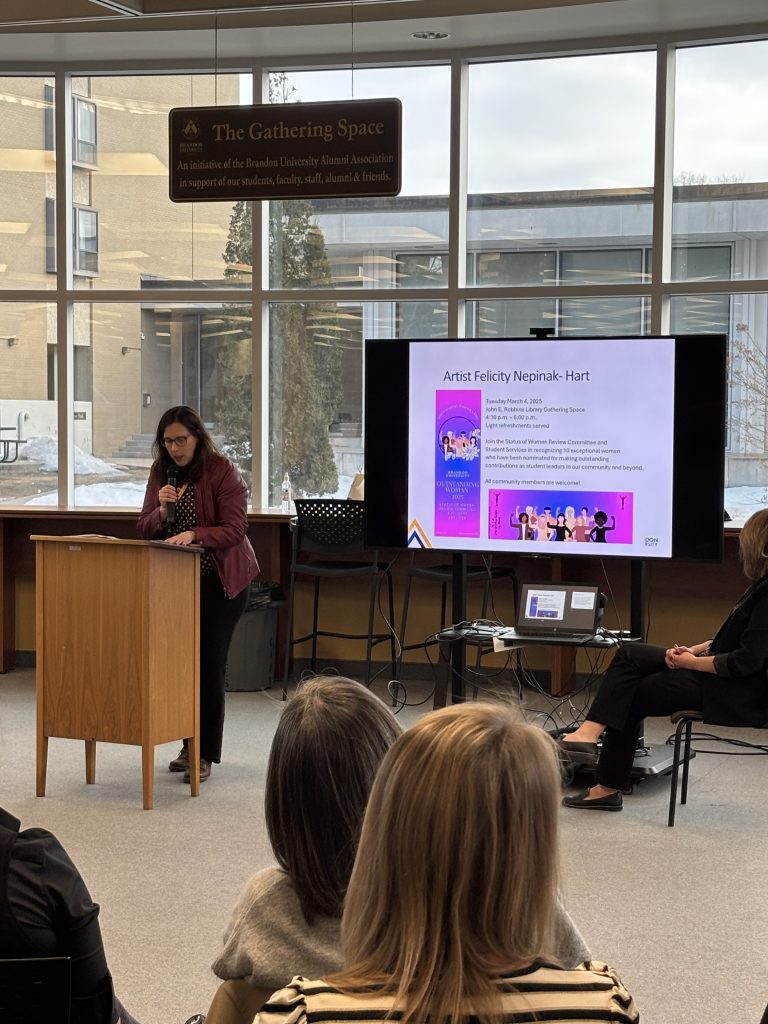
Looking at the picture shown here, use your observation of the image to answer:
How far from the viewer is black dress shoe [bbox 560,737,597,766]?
16.5 ft

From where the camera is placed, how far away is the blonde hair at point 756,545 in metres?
4.50

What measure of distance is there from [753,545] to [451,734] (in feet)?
11.7

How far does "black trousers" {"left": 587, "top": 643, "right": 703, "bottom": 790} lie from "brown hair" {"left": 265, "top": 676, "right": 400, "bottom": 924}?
10.4 feet

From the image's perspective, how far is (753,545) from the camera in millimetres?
4516

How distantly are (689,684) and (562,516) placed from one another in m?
1.11

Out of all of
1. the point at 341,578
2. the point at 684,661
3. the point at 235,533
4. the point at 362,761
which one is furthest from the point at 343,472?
the point at 362,761

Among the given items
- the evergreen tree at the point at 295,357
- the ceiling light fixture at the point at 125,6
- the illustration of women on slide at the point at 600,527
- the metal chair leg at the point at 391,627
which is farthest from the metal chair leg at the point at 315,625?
the ceiling light fixture at the point at 125,6

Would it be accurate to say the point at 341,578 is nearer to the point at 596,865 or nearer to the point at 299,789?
the point at 596,865

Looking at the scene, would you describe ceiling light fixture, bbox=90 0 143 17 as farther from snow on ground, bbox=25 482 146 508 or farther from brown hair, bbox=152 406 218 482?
snow on ground, bbox=25 482 146 508

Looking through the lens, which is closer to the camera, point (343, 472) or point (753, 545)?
point (753, 545)

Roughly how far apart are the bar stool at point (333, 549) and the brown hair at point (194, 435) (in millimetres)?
1455

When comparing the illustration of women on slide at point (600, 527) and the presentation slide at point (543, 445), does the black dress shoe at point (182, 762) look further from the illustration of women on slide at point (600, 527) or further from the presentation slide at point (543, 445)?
the illustration of women on slide at point (600, 527)

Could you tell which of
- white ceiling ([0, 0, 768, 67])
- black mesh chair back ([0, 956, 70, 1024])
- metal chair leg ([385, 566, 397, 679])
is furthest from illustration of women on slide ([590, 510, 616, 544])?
black mesh chair back ([0, 956, 70, 1024])

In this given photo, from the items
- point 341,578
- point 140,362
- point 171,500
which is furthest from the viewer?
point 140,362
